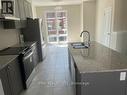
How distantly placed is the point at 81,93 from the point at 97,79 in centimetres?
30

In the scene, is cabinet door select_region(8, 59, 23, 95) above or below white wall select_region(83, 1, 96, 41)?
below

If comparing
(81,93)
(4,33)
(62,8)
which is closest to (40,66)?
(4,33)

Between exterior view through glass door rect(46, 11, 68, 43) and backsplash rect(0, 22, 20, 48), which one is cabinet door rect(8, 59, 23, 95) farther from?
exterior view through glass door rect(46, 11, 68, 43)

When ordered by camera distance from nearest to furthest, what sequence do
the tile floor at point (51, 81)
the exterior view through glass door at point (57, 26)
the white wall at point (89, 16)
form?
the tile floor at point (51, 81) < the white wall at point (89, 16) < the exterior view through glass door at point (57, 26)

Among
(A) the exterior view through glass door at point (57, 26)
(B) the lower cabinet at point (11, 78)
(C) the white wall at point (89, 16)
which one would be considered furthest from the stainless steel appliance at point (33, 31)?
(A) the exterior view through glass door at point (57, 26)

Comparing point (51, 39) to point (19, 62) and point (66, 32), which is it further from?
point (19, 62)

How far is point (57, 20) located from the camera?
8711 mm

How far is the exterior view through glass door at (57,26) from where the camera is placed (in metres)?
8.61

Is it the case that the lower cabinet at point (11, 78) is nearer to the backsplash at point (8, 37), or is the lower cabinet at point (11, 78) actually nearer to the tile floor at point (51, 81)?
the tile floor at point (51, 81)

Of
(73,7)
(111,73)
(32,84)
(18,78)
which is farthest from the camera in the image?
(73,7)

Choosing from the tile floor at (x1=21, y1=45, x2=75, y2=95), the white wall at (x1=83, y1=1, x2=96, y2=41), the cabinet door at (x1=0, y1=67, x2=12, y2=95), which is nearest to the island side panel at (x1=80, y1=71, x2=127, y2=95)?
the tile floor at (x1=21, y1=45, x2=75, y2=95)

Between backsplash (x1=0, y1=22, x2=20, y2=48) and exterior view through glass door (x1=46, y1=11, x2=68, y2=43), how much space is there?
4489 millimetres

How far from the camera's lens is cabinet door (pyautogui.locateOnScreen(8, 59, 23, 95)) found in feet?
7.43

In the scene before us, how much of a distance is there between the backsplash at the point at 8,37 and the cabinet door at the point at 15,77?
41.9 inches
